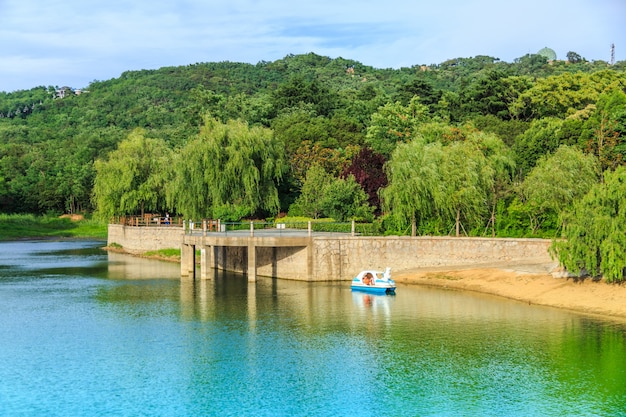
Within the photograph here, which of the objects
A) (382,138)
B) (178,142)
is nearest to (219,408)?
(382,138)

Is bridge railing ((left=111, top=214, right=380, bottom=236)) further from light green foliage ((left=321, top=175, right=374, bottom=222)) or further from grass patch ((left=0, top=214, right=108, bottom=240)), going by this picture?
grass patch ((left=0, top=214, right=108, bottom=240))

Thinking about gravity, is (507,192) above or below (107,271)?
above

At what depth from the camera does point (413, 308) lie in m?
43.0

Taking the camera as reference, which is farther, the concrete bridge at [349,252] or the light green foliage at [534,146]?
the light green foliage at [534,146]

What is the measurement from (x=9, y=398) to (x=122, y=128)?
137m

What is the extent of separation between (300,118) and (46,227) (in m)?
43.3

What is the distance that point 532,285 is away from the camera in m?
44.9

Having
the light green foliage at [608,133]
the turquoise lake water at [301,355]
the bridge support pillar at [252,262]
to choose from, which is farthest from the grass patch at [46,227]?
the light green foliage at [608,133]

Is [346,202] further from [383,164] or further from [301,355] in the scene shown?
[301,355]

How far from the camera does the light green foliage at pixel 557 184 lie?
51.5 meters

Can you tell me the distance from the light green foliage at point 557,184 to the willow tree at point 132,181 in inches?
1633

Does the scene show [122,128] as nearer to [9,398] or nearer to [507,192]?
[507,192]

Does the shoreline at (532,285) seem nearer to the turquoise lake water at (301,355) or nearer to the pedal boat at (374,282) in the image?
the turquoise lake water at (301,355)

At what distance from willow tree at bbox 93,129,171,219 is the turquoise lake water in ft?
103
